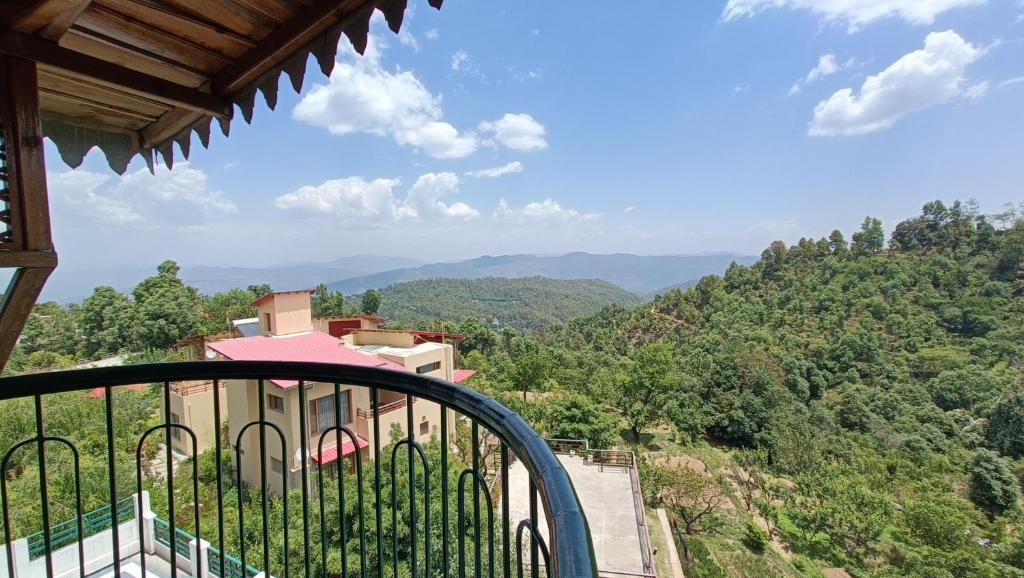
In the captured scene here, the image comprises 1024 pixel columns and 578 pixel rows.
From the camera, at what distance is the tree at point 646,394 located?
17.0 metres

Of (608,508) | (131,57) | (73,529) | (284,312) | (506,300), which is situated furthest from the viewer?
(506,300)

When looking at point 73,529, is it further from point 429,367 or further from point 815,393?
point 815,393

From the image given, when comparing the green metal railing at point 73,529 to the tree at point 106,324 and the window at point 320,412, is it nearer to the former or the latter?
the window at point 320,412

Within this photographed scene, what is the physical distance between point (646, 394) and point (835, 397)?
1104cm

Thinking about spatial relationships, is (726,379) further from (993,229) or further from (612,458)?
(993,229)

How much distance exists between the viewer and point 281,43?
1.19 meters

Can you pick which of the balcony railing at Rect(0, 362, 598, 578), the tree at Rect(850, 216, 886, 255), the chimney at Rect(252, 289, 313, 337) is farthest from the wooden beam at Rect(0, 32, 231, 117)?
the tree at Rect(850, 216, 886, 255)

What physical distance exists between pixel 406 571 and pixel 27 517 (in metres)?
5.39

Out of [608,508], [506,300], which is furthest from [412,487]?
[506,300]

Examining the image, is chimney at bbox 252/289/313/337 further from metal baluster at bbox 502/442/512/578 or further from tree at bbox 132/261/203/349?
metal baluster at bbox 502/442/512/578

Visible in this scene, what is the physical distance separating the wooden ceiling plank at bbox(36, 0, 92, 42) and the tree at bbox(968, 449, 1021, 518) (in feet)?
69.7

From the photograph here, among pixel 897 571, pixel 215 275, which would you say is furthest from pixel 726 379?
pixel 215 275

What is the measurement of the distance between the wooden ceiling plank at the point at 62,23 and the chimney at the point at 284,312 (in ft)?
32.7

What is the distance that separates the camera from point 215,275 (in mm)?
132625
